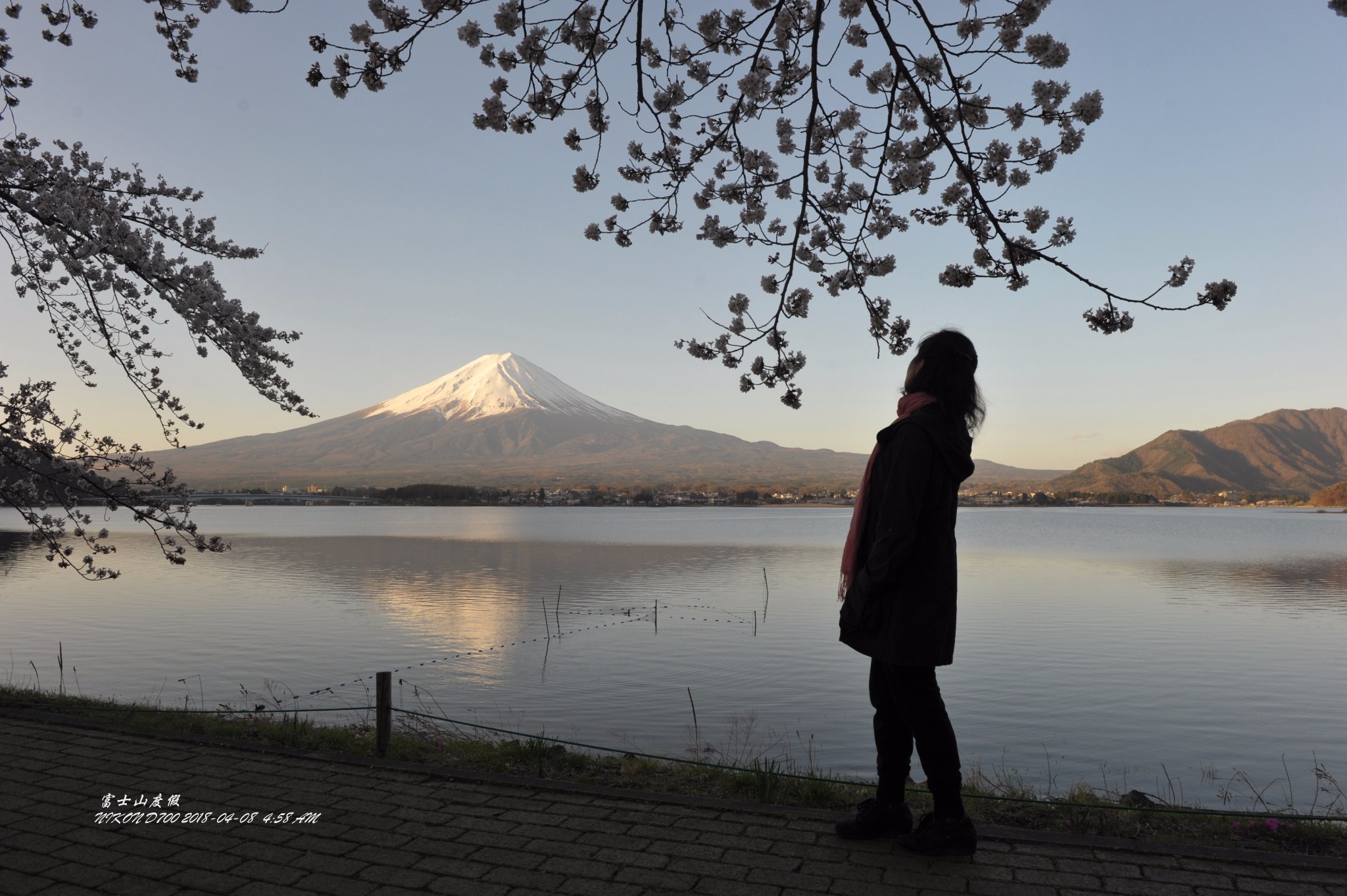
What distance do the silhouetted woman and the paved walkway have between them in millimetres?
178

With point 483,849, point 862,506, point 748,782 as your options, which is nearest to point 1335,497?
point 748,782

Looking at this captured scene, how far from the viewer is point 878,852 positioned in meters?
3.52

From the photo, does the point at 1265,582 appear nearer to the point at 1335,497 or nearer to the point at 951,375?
the point at 951,375

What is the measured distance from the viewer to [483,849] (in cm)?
350

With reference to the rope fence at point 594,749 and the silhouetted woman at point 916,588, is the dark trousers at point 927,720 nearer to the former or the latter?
the silhouetted woman at point 916,588

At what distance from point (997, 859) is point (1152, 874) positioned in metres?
0.58

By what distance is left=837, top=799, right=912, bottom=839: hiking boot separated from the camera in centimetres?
367

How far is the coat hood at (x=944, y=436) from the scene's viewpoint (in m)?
3.54

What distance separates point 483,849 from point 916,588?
84.8 inches

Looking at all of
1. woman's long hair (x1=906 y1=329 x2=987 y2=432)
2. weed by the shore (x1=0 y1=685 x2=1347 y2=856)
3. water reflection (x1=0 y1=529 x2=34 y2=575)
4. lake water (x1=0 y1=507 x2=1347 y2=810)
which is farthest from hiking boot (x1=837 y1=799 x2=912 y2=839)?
water reflection (x1=0 y1=529 x2=34 y2=575)

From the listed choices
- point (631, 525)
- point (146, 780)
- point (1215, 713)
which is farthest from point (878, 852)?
point (631, 525)

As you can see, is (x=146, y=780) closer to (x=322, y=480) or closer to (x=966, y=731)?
(x=966, y=731)

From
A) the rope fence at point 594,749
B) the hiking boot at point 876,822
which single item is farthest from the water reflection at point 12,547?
the hiking boot at point 876,822

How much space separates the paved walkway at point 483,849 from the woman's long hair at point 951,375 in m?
1.93
